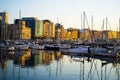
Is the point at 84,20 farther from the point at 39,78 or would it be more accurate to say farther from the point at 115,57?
the point at 39,78

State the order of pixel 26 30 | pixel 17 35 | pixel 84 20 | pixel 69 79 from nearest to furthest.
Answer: pixel 69 79, pixel 84 20, pixel 17 35, pixel 26 30

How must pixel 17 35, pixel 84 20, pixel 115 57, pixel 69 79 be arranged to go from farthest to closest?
pixel 17 35 → pixel 84 20 → pixel 115 57 → pixel 69 79

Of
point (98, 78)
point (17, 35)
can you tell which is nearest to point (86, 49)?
point (98, 78)

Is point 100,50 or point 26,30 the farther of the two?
point 26,30

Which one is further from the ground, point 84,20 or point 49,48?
point 84,20

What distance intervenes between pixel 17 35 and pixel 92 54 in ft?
359

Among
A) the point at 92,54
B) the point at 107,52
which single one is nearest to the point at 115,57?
the point at 107,52

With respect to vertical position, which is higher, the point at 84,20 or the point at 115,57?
the point at 84,20

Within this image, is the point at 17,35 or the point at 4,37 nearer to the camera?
the point at 4,37

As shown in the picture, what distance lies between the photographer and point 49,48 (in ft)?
Result: 287

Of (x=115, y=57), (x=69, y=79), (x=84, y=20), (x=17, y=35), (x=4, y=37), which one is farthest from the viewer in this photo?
(x=17, y=35)

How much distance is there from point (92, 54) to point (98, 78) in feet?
101

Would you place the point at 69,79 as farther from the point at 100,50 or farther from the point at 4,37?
the point at 4,37

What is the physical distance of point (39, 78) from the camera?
27.2 meters
